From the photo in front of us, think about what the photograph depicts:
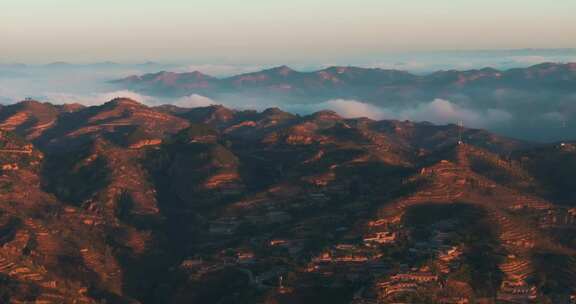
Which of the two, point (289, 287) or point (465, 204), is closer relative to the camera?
point (289, 287)

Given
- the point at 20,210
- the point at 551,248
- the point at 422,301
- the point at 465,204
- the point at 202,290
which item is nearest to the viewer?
the point at 422,301

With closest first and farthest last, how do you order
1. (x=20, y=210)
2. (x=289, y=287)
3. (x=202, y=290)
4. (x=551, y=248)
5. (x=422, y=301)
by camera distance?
(x=422, y=301)
(x=289, y=287)
(x=202, y=290)
(x=551, y=248)
(x=20, y=210)

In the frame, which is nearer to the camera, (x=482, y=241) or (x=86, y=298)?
(x=86, y=298)

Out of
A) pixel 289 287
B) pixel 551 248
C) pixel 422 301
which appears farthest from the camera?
pixel 551 248

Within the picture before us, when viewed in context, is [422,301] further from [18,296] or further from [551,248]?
[18,296]

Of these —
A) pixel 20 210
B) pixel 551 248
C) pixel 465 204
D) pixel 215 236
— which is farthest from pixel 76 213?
pixel 551 248

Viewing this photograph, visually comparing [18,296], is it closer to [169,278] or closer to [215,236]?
[169,278]

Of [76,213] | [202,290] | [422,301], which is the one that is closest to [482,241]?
[422,301]

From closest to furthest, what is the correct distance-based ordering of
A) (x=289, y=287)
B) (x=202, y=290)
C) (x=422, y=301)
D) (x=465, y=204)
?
(x=422, y=301), (x=289, y=287), (x=202, y=290), (x=465, y=204)
